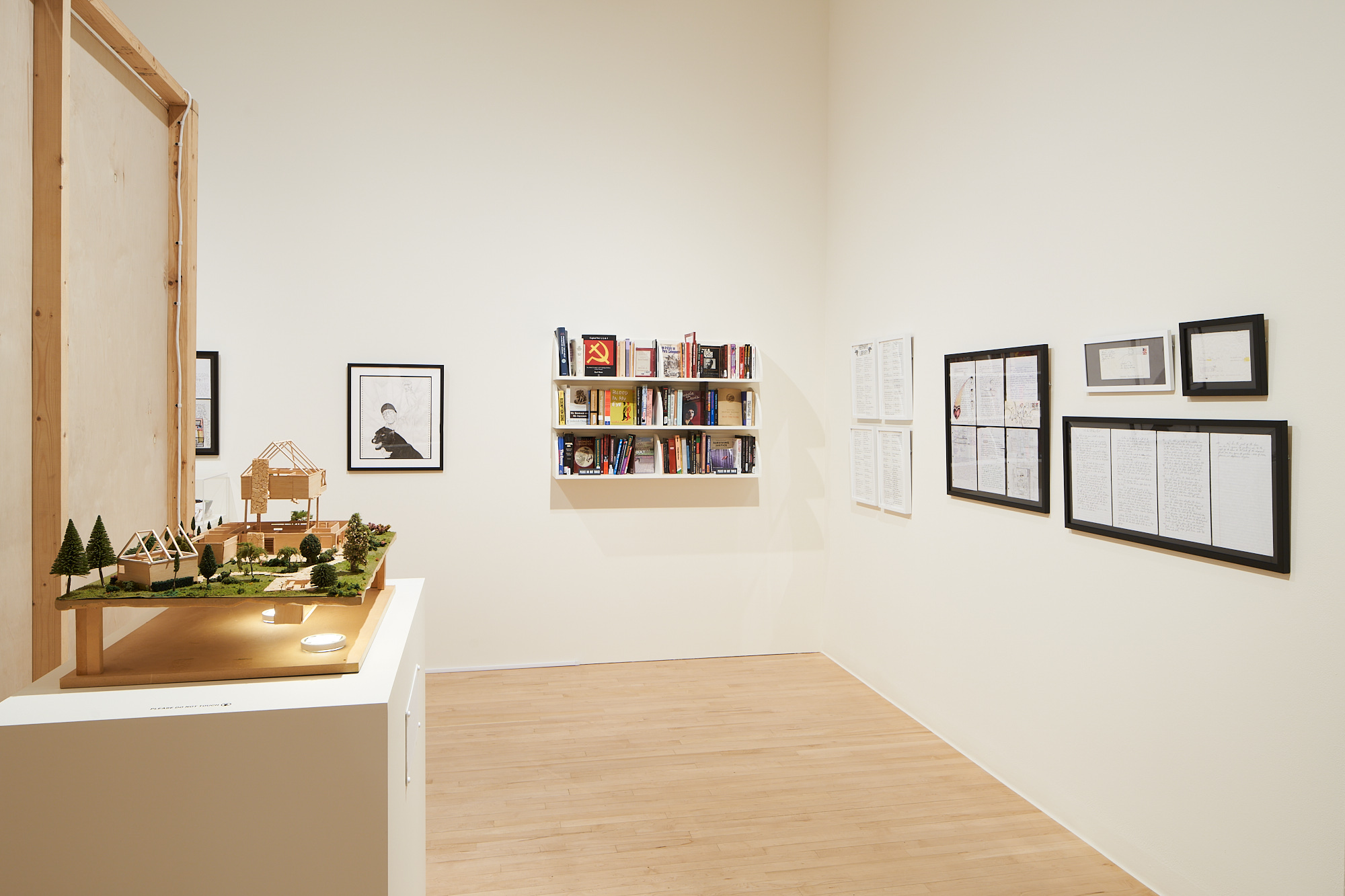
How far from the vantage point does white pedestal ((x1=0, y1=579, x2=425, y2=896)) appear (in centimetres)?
123

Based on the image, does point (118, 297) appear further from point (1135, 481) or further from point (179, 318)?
point (1135, 481)

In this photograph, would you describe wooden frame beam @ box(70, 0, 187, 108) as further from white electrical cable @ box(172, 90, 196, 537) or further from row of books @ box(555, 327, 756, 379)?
row of books @ box(555, 327, 756, 379)

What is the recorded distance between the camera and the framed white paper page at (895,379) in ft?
12.8

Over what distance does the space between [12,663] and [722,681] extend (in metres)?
3.21

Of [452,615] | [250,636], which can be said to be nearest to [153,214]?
[250,636]

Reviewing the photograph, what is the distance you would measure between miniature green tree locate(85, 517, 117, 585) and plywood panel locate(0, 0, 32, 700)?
438mm

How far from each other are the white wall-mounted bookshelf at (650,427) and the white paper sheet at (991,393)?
1.42 metres

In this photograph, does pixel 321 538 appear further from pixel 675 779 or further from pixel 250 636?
pixel 675 779

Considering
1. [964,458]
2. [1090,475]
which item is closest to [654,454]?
[964,458]

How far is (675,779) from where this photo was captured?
3074 mm

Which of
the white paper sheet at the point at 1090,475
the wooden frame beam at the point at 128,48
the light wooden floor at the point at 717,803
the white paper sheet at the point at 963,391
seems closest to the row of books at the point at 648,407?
the white paper sheet at the point at 963,391

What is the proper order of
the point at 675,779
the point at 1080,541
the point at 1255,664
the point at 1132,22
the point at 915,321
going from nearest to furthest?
the point at 1255,664, the point at 1132,22, the point at 1080,541, the point at 675,779, the point at 915,321

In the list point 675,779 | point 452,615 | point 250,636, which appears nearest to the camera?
point 250,636

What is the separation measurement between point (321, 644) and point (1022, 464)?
8.59 feet
